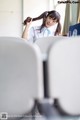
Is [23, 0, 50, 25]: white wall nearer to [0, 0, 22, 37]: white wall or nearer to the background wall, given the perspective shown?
the background wall

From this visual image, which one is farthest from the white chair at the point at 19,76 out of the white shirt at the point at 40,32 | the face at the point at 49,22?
the face at the point at 49,22

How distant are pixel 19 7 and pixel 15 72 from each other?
7.73 metres

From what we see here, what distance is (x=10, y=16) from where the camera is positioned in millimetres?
8625

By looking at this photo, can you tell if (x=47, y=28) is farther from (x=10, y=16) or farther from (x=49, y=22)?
(x=10, y=16)

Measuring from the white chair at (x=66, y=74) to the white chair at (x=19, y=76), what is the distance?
6 centimetres

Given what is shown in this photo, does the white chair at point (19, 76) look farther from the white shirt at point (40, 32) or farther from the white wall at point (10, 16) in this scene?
the white wall at point (10, 16)

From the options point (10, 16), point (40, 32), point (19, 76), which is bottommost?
point (10, 16)

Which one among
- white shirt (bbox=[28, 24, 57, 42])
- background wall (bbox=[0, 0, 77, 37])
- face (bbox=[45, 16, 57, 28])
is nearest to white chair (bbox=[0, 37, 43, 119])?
white shirt (bbox=[28, 24, 57, 42])

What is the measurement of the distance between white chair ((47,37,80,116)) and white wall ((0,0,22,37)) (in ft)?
24.4

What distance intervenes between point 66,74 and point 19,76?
23 cm

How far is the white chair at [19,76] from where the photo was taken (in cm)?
118

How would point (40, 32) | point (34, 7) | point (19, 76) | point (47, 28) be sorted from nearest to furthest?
point (19, 76) → point (40, 32) → point (47, 28) → point (34, 7)

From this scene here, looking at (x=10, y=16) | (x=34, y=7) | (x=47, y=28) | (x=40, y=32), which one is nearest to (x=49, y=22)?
(x=47, y=28)

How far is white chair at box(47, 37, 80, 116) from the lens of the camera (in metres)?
1.20
